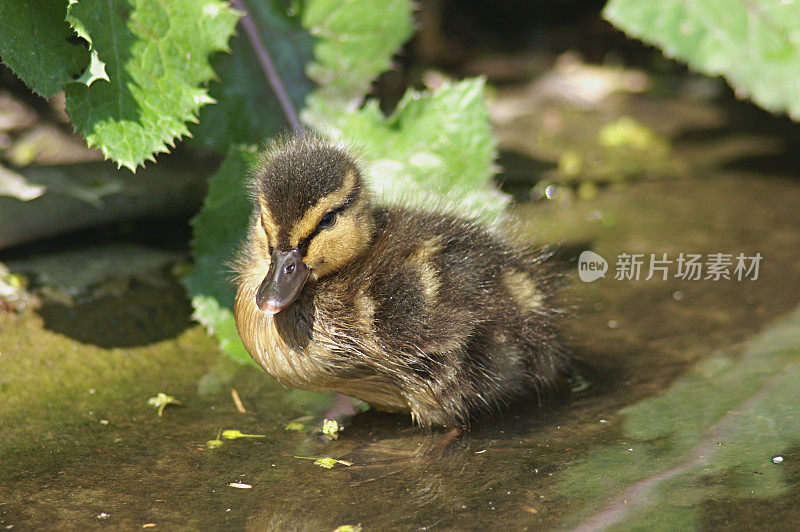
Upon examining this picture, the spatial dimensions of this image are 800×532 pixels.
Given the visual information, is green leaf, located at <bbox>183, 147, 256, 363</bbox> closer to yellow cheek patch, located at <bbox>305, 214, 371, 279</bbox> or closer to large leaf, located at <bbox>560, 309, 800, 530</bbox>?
yellow cheek patch, located at <bbox>305, 214, 371, 279</bbox>

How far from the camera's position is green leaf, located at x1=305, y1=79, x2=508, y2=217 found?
145 inches

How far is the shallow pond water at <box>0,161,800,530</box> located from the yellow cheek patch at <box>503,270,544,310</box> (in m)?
0.37

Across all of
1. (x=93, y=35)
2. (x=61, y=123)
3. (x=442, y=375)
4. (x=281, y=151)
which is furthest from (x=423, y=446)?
(x=61, y=123)

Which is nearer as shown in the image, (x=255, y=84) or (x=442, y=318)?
(x=442, y=318)

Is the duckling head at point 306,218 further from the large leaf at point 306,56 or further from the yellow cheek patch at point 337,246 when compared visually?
the large leaf at point 306,56

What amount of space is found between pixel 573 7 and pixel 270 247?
523cm

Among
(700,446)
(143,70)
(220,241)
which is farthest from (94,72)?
(700,446)

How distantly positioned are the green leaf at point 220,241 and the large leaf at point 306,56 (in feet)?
1.37

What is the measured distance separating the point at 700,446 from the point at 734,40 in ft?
7.77

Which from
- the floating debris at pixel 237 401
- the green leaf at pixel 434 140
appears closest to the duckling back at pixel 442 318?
the floating debris at pixel 237 401

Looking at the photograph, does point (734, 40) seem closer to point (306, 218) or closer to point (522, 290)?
point (522, 290)

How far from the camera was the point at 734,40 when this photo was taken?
13.5ft

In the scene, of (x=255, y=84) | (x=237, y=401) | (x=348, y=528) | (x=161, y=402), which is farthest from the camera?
(x=255, y=84)

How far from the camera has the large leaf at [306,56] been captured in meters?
3.96
